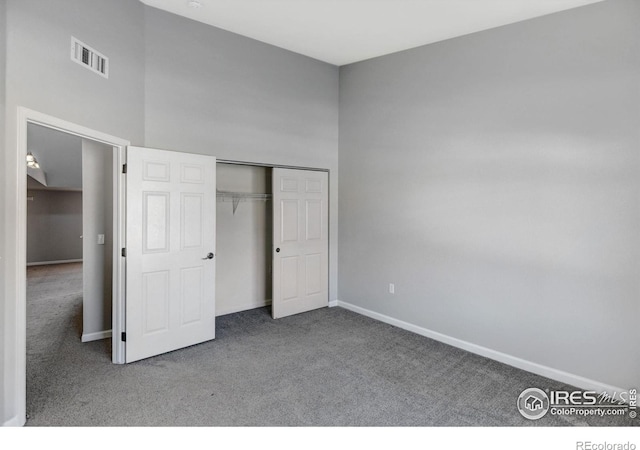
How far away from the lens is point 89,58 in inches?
117

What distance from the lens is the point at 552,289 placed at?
10.9 ft

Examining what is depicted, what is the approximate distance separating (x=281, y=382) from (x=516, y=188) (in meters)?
2.76

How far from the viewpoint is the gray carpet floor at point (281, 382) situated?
2.64 m

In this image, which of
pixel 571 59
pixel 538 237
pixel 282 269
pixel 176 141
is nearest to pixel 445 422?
pixel 538 237

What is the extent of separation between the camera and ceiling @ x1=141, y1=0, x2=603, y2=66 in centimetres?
336

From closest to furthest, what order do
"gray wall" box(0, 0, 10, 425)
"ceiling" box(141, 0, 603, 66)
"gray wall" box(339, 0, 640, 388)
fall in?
1. "gray wall" box(0, 0, 10, 425)
2. "gray wall" box(339, 0, 640, 388)
3. "ceiling" box(141, 0, 603, 66)

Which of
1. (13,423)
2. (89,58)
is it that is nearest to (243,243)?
(89,58)

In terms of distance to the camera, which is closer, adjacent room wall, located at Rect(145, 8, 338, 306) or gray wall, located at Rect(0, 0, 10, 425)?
gray wall, located at Rect(0, 0, 10, 425)

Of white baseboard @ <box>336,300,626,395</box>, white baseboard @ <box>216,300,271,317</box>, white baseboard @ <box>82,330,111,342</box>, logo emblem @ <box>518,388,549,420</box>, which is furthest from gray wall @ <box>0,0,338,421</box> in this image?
logo emblem @ <box>518,388,549,420</box>

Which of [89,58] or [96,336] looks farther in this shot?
[96,336]

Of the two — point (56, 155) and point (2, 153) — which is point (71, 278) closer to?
point (56, 155)

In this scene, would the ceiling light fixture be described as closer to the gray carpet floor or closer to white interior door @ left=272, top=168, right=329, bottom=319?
the gray carpet floor

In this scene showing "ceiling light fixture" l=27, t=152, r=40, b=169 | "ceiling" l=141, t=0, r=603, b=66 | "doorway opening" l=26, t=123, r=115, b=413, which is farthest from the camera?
"ceiling light fixture" l=27, t=152, r=40, b=169

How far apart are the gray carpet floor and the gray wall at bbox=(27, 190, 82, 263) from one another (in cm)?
613
